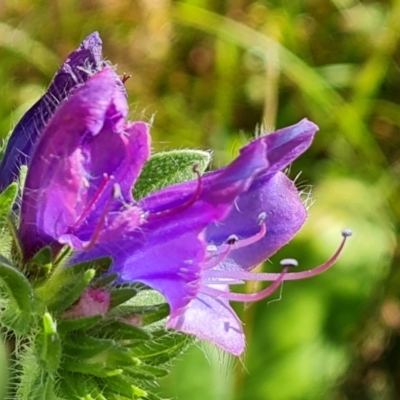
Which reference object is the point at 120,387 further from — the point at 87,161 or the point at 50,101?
the point at 50,101

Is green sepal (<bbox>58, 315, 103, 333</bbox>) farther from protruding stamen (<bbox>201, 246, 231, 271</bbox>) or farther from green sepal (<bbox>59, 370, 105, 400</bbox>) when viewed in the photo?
protruding stamen (<bbox>201, 246, 231, 271</bbox>)

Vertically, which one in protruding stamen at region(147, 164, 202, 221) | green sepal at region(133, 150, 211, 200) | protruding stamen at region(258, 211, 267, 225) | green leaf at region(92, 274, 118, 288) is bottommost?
green leaf at region(92, 274, 118, 288)

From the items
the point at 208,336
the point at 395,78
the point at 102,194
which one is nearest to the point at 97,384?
the point at 208,336

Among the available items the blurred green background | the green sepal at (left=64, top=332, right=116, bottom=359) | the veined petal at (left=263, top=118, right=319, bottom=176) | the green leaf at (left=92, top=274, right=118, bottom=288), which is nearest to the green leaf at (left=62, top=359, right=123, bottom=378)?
the green sepal at (left=64, top=332, right=116, bottom=359)

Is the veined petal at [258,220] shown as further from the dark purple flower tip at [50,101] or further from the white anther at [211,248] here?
the dark purple flower tip at [50,101]

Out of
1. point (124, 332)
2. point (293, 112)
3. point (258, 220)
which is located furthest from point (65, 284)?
point (293, 112)

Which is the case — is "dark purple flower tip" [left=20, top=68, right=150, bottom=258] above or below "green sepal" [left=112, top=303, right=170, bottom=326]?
above

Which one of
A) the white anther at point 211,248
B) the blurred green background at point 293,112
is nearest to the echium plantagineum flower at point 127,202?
the white anther at point 211,248
